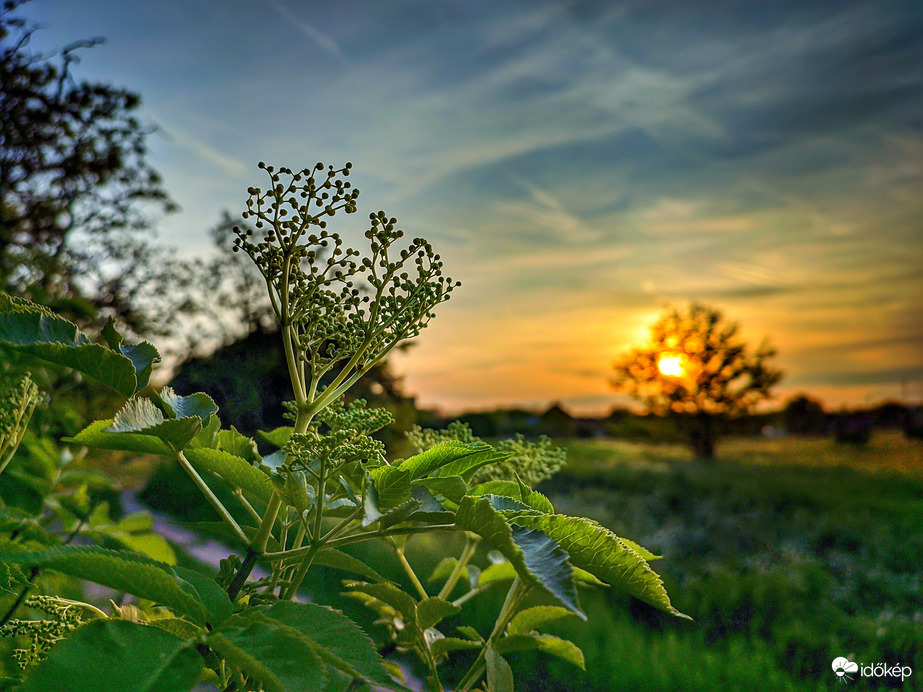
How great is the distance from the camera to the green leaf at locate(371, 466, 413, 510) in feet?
2.06

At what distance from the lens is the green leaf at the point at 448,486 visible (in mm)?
654

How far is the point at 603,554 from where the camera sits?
586mm

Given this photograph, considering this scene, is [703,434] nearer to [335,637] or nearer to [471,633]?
[471,633]

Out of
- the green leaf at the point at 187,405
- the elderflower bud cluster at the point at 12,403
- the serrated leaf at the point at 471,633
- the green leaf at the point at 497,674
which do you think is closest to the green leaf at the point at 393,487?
the green leaf at the point at 187,405

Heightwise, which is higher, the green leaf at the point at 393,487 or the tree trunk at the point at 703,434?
the green leaf at the point at 393,487

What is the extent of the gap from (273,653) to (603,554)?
291mm

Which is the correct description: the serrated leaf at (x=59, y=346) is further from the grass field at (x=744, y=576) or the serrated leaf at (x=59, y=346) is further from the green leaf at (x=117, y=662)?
the grass field at (x=744, y=576)

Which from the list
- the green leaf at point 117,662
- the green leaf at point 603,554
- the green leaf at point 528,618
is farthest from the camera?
the green leaf at point 528,618

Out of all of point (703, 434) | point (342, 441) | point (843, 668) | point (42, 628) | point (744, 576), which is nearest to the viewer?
point (342, 441)

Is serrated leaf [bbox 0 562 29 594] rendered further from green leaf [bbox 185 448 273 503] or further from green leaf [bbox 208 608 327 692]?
green leaf [bbox 208 608 327 692]

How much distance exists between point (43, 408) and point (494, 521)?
1652mm

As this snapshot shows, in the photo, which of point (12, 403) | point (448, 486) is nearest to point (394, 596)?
point (448, 486)

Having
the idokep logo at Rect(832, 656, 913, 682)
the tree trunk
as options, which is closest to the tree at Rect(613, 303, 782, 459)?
the tree trunk

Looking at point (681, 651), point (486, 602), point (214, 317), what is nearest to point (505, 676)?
point (681, 651)
